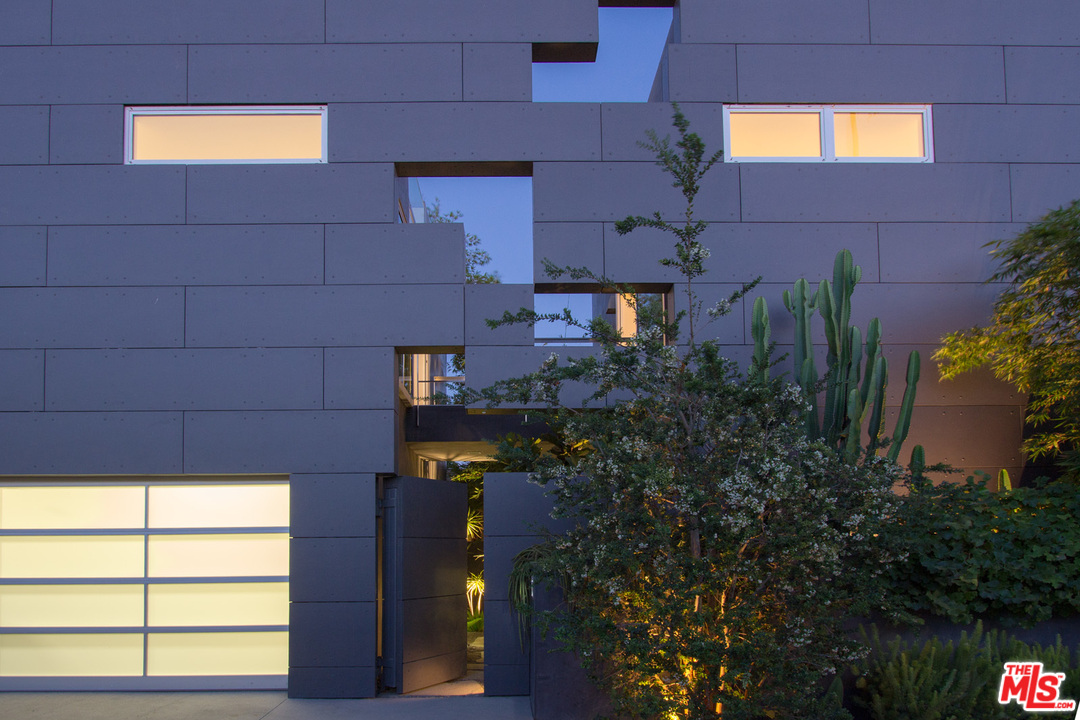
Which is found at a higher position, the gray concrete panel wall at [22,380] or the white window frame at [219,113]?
the white window frame at [219,113]

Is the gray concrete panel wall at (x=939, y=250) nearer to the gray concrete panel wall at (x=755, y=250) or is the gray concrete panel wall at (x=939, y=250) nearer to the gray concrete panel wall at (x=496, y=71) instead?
the gray concrete panel wall at (x=755, y=250)

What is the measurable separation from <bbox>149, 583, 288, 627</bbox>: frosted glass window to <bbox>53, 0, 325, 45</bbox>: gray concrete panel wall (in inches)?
189

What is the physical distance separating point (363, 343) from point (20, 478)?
→ 126 inches

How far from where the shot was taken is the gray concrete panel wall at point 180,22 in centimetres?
767

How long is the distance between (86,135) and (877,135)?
23.3 feet

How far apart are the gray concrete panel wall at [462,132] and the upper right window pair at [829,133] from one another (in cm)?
139

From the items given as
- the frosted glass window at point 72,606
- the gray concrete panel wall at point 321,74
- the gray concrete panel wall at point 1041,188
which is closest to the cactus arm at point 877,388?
the gray concrete panel wall at point 1041,188

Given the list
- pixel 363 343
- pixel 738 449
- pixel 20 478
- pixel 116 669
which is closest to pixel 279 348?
pixel 363 343

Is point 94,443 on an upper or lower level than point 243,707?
upper

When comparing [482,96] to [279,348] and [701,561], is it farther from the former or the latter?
[701,561]

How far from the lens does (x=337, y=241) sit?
7484 mm

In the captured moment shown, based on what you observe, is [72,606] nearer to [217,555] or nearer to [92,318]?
[217,555]

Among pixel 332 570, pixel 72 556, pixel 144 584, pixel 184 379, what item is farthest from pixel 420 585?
pixel 72 556

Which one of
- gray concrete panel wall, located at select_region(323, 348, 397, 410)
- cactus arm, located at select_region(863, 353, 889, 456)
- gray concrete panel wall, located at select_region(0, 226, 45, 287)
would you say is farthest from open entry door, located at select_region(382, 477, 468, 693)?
cactus arm, located at select_region(863, 353, 889, 456)
